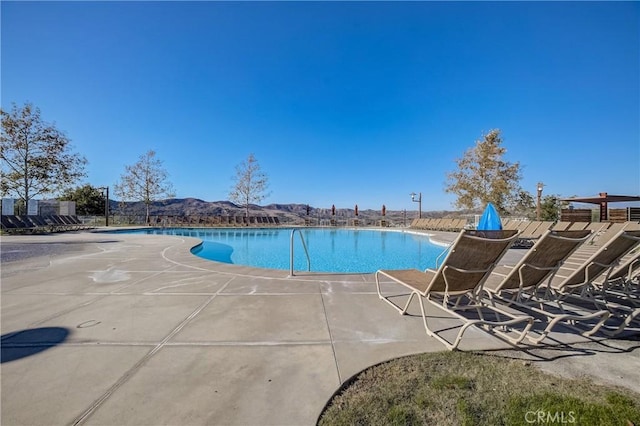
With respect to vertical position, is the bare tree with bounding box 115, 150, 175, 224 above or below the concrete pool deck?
above

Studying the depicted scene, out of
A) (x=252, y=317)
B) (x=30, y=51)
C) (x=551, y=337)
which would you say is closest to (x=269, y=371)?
(x=252, y=317)

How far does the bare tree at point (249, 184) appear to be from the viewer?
2665cm

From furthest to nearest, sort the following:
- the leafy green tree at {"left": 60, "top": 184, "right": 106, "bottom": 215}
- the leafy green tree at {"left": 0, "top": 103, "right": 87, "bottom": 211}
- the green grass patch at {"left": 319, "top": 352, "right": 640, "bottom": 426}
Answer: the leafy green tree at {"left": 60, "top": 184, "right": 106, "bottom": 215}, the leafy green tree at {"left": 0, "top": 103, "right": 87, "bottom": 211}, the green grass patch at {"left": 319, "top": 352, "right": 640, "bottom": 426}

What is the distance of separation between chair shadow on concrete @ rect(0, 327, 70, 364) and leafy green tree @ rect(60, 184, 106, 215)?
2845 centimetres

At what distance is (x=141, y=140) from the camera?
77.1 ft

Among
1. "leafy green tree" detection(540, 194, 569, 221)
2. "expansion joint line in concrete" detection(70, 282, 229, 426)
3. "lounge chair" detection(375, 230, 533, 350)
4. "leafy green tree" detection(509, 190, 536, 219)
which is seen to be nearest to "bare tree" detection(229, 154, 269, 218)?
"leafy green tree" detection(509, 190, 536, 219)

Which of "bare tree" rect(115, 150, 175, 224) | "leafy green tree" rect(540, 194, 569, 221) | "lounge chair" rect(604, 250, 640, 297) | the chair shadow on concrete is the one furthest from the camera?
"bare tree" rect(115, 150, 175, 224)

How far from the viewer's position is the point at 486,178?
19438 millimetres

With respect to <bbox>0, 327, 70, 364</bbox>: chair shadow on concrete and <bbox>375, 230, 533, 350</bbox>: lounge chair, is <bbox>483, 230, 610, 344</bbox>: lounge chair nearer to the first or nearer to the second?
<bbox>375, 230, 533, 350</bbox>: lounge chair

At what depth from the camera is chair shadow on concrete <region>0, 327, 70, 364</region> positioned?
77.5 inches

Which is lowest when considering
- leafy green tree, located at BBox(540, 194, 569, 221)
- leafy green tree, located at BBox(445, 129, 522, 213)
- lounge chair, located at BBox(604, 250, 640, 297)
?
lounge chair, located at BBox(604, 250, 640, 297)

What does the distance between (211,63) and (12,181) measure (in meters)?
14.6

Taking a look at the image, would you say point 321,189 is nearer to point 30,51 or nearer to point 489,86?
point 489,86

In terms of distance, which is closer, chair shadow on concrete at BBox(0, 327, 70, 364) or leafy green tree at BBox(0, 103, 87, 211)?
chair shadow on concrete at BBox(0, 327, 70, 364)
